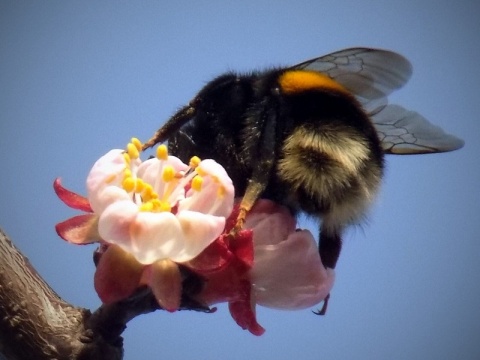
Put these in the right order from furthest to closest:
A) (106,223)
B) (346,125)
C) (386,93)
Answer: (386,93), (346,125), (106,223)

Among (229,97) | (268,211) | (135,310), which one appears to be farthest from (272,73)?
(135,310)

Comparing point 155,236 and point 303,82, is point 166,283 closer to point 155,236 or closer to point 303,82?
point 155,236

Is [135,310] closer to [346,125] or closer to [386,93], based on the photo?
[346,125]

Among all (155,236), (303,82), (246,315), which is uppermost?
(303,82)

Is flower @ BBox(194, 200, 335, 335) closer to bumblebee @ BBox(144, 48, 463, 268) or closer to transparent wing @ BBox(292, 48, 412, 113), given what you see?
bumblebee @ BBox(144, 48, 463, 268)

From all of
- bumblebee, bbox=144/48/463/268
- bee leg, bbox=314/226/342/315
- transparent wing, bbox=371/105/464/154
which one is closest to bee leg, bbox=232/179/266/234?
bumblebee, bbox=144/48/463/268

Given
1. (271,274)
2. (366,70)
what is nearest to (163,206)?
(271,274)
